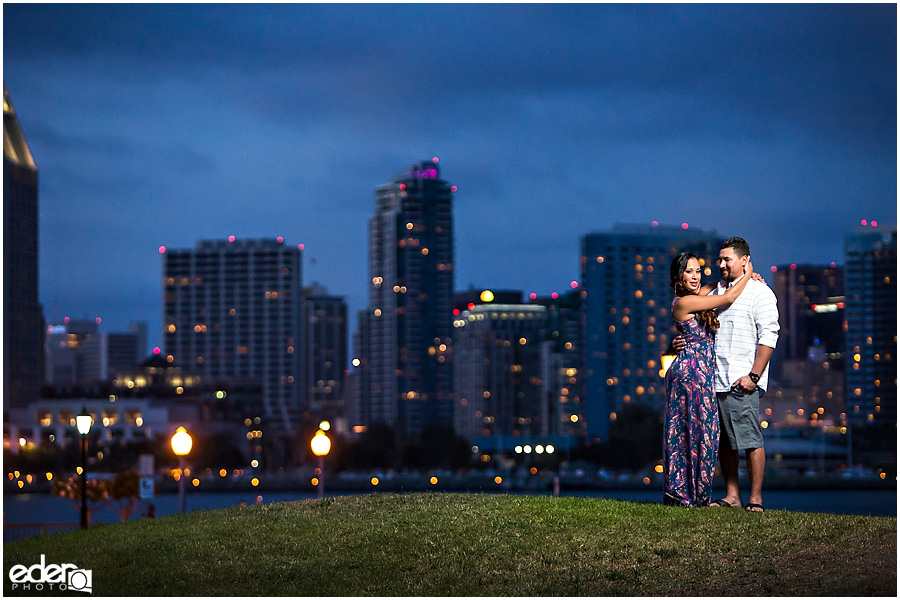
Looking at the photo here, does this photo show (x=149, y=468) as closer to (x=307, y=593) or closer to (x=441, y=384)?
(x=307, y=593)

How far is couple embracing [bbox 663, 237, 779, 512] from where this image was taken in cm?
1058

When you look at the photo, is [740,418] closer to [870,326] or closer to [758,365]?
[758,365]

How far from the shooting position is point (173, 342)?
17250 centimetres

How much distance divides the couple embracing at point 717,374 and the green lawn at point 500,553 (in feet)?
1.53

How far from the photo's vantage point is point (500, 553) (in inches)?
374

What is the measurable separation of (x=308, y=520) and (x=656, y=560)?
325 centimetres

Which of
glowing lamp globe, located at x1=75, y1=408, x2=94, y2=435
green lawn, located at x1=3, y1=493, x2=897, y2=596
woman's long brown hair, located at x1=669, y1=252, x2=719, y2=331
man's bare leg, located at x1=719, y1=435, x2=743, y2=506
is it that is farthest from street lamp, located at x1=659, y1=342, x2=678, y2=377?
glowing lamp globe, located at x1=75, y1=408, x2=94, y2=435

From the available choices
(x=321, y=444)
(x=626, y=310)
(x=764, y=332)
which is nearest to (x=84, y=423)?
(x=321, y=444)

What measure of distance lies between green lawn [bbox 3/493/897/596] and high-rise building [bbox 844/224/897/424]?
130m

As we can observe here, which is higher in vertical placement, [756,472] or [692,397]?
[692,397]

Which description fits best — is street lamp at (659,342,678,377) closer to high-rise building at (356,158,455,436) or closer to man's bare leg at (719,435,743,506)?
man's bare leg at (719,435,743,506)

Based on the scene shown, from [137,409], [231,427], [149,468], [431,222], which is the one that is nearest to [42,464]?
[137,409]

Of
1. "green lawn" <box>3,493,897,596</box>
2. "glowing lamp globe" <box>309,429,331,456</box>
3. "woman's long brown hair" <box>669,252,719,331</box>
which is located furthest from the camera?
"glowing lamp globe" <box>309,429,331,456</box>

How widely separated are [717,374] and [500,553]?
2.71 meters
